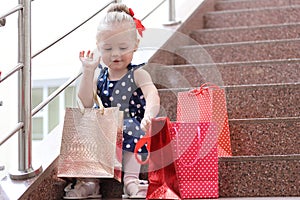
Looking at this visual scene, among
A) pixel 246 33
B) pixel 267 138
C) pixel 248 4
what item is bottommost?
pixel 267 138

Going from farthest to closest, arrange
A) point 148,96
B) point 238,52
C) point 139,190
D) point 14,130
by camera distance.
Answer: point 238,52 < point 148,96 < point 139,190 < point 14,130

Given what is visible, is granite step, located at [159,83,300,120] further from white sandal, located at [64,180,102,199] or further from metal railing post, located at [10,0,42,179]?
metal railing post, located at [10,0,42,179]

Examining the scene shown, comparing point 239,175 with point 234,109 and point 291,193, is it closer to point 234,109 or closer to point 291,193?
point 291,193

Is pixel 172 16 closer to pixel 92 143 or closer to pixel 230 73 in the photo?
pixel 230 73

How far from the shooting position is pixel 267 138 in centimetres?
201

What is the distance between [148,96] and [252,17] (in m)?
1.60

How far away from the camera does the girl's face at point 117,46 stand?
1892 mm

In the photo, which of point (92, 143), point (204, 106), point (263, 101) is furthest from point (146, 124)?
point (263, 101)

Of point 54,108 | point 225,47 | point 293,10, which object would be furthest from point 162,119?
point 54,108

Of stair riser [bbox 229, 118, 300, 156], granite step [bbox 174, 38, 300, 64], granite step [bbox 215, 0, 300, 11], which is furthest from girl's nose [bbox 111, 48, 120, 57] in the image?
granite step [bbox 215, 0, 300, 11]

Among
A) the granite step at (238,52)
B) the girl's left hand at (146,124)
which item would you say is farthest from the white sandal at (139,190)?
the granite step at (238,52)

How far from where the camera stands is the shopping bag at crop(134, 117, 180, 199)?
1.67 metres

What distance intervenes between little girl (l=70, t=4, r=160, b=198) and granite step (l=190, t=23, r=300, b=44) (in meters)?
1.20

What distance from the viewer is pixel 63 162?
1816mm
